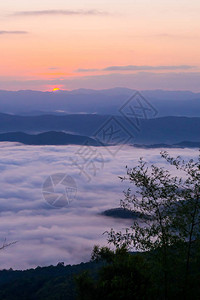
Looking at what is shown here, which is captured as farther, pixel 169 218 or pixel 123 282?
pixel 169 218

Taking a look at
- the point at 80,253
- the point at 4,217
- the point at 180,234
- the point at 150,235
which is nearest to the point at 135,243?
the point at 150,235

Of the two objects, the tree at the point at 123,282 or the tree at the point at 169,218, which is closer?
the tree at the point at 123,282

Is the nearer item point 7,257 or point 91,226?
point 7,257

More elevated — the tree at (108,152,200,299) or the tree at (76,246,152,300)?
the tree at (108,152,200,299)

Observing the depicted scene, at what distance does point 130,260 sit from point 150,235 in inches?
60.5

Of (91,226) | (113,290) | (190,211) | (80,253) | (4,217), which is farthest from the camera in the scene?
(4,217)

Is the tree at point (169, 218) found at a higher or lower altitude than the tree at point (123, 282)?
Answer: higher

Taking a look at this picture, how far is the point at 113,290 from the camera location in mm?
14352

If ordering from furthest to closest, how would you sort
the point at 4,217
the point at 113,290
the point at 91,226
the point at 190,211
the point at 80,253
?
the point at 4,217 → the point at 91,226 → the point at 80,253 → the point at 190,211 → the point at 113,290

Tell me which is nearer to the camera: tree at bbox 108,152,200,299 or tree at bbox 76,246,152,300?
tree at bbox 76,246,152,300

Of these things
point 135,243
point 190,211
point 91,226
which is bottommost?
point 135,243

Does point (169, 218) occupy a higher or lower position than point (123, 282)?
higher

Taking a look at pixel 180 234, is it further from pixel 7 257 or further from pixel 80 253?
pixel 7 257

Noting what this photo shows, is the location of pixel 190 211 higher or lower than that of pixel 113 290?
higher
